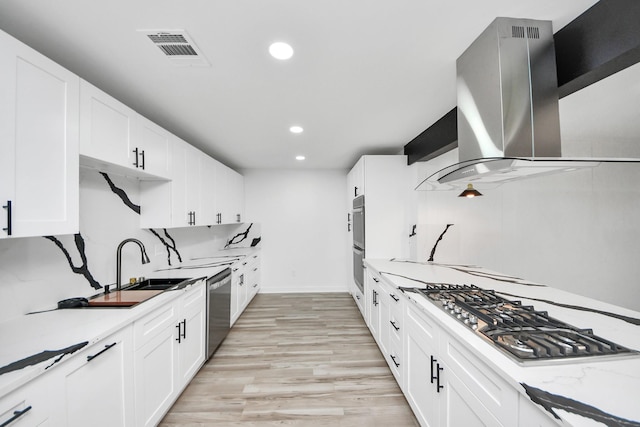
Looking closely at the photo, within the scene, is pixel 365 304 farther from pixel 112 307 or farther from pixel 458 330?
pixel 112 307

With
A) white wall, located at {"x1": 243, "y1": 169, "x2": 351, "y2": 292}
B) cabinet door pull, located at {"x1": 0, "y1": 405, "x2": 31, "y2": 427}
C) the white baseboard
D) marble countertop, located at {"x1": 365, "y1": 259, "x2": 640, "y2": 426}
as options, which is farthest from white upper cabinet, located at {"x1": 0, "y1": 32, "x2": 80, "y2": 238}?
the white baseboard

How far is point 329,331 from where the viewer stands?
3.24m

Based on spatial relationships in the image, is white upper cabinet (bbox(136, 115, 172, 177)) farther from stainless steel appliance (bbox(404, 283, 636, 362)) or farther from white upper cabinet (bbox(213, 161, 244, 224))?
stainless steel appliance (bbox(404, 283, 636, 362))

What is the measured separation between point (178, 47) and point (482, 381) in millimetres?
2269

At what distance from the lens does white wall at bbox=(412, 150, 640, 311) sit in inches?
133

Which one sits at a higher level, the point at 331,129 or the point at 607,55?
the point at 331,129

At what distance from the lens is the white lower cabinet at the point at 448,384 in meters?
0.93

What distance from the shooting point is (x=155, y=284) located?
2.35 meters

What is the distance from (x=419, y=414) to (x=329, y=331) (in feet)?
5.57

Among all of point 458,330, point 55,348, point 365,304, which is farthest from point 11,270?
point 365,304

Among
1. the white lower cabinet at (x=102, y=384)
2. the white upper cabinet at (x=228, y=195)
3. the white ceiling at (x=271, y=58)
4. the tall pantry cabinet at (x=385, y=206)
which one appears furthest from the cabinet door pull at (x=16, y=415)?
the tall pantry cabinet at (x=385, y=206)

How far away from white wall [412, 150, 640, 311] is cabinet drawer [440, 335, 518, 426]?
2.20 m

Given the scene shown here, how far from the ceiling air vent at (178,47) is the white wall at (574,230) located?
9.13ft

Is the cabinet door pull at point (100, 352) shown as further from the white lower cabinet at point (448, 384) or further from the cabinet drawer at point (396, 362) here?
the cabinet drawer at point (396, 362)
